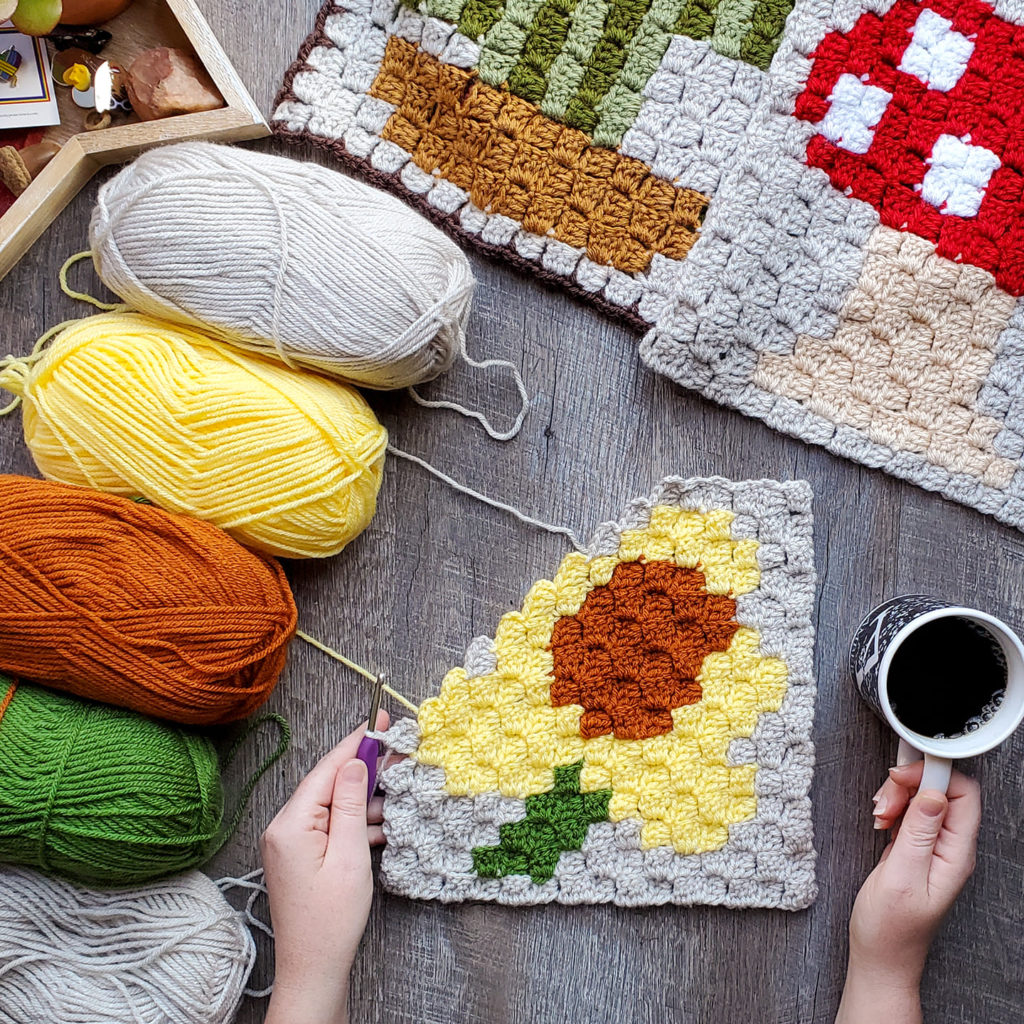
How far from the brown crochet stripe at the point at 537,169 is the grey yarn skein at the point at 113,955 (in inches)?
27.2

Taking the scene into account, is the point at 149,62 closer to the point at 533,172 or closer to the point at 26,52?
the point at 26,52

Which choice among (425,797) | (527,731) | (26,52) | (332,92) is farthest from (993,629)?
(26,52)

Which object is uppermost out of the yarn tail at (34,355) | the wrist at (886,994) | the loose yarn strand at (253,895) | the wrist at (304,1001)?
the yarn tail at (34,355)

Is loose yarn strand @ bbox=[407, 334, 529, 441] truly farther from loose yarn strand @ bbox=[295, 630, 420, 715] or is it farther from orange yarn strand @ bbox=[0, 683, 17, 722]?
orange yarn strand @ bbox=[0, 683, 17, 722]

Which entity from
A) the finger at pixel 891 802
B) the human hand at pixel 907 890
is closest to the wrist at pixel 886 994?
the human hand at pixel 907 890

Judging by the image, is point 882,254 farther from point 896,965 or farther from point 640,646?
point 896,965

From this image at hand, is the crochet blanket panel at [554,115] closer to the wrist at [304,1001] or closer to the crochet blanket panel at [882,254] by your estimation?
the crochet blanket panel at [882,254]

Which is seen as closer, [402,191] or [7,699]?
[7,699]

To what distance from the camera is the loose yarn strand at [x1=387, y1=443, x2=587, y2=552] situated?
90 centimetres

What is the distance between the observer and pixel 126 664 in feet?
2.49

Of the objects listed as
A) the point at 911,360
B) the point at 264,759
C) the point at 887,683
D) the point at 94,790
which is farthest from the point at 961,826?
the point at 94,790

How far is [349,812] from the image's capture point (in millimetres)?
828

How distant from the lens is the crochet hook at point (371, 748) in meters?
0.85

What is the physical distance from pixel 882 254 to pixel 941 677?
385 millimetres
